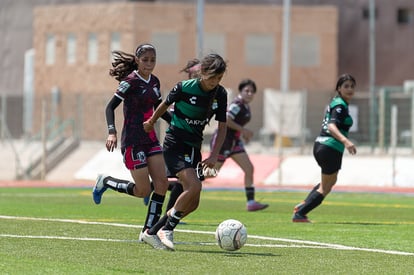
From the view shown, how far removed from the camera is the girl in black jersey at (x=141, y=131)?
13.0 meters

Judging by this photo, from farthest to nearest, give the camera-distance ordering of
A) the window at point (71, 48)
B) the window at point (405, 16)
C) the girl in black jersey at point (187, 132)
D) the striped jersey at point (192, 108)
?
the window at point (405, 16), the window at point (71, 48), the striped jersey at point (192, 108), the girl in black jersey at point (187, 132)

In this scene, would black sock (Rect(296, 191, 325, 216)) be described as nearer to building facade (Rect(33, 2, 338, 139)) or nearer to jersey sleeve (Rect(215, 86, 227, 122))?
jersey sleeve (Rect(215, 86, 227, 122))

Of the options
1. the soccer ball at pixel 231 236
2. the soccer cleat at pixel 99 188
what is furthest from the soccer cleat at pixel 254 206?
the soccer ball at pixel 231 236

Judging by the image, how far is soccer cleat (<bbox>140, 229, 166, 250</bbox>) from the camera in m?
12.4

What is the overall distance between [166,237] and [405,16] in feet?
176

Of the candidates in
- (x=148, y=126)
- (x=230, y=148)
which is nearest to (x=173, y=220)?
(x=148, y=126)

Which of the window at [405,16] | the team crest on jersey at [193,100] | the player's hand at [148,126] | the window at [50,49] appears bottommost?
the player's hand at [148,126]

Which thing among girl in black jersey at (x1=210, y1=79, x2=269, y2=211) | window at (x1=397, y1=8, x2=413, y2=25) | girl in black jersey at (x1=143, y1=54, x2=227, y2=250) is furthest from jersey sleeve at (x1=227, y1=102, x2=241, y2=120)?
window at (x1=397, y1=8, x2=413, y2=25)

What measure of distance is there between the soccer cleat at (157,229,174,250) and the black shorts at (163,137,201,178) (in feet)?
2.15

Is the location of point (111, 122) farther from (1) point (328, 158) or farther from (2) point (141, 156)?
(1) point (328, 158)

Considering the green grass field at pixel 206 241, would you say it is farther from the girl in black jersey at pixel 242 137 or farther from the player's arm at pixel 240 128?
the player's arm at pixel 240 128

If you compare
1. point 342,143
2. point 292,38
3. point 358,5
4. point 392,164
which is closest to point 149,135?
point 342,143

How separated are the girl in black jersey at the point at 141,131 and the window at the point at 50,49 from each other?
157 ft

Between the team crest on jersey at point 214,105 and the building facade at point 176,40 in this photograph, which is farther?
the building facade at point 176,40
